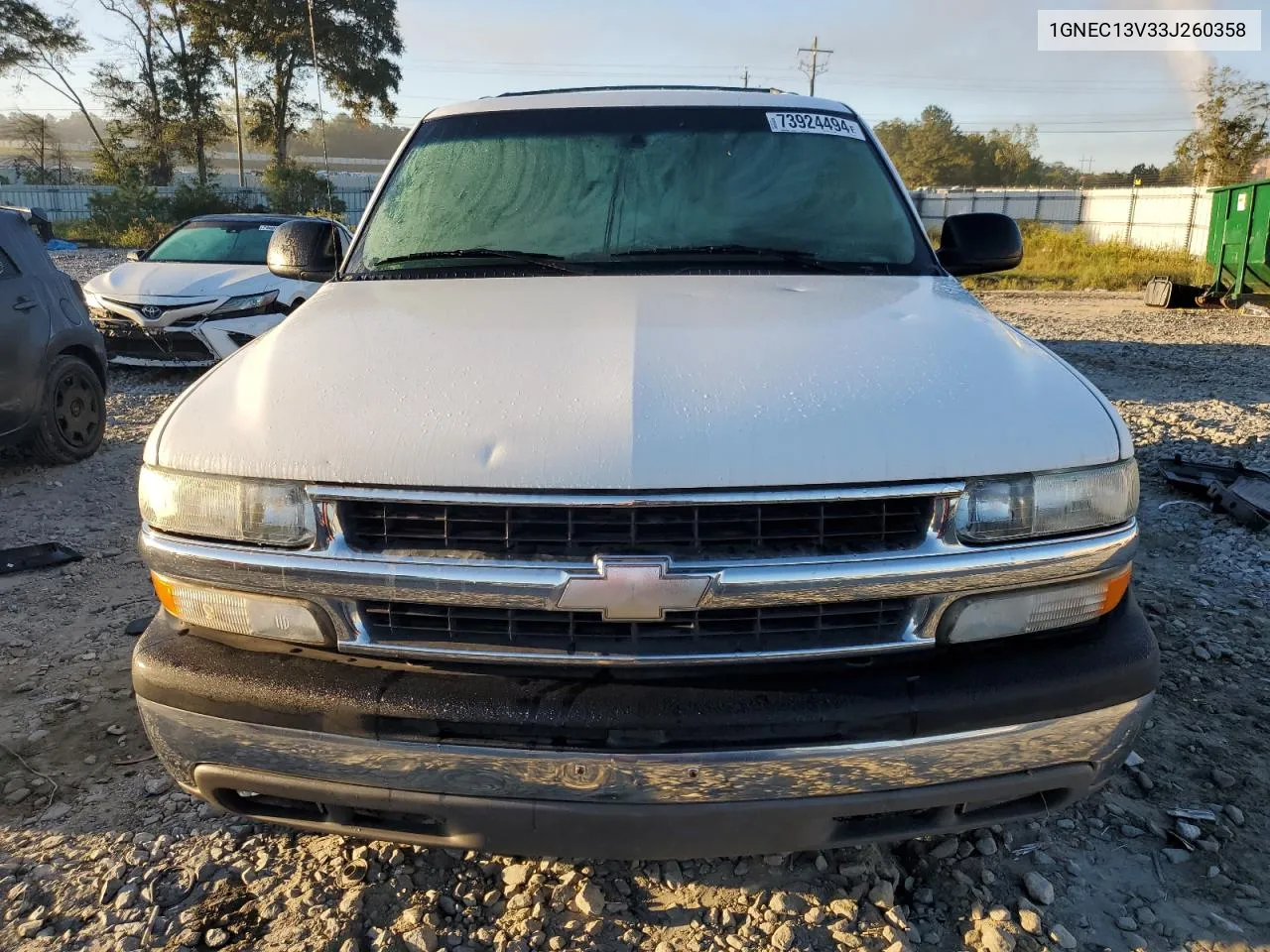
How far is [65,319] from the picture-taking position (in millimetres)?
6191

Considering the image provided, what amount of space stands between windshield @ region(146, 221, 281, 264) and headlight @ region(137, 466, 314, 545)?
8144 mm

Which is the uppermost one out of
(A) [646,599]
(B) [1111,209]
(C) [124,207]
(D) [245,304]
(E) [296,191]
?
(E) [296,191]

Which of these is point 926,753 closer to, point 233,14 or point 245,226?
point 245,226

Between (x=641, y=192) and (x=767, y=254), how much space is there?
0.50 metres

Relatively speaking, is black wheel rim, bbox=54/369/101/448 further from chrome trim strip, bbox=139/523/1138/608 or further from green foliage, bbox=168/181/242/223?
green foliage, bbox=168/181/242/223

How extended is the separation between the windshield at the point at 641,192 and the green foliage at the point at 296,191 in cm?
2883

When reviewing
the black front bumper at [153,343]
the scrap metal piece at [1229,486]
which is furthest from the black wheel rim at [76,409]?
the scrap metal piece at [1229,486]

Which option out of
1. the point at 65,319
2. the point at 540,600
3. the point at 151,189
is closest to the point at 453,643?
the point at 540,600

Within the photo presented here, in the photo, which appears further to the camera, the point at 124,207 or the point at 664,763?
the point at 124,207

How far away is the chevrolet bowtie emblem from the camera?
1757 millimetres

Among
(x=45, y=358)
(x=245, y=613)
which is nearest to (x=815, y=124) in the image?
(x=245, y=613)

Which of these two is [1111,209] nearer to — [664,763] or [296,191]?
[296,191]

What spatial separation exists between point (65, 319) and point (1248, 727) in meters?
6.98

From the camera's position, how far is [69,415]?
6.27 m
